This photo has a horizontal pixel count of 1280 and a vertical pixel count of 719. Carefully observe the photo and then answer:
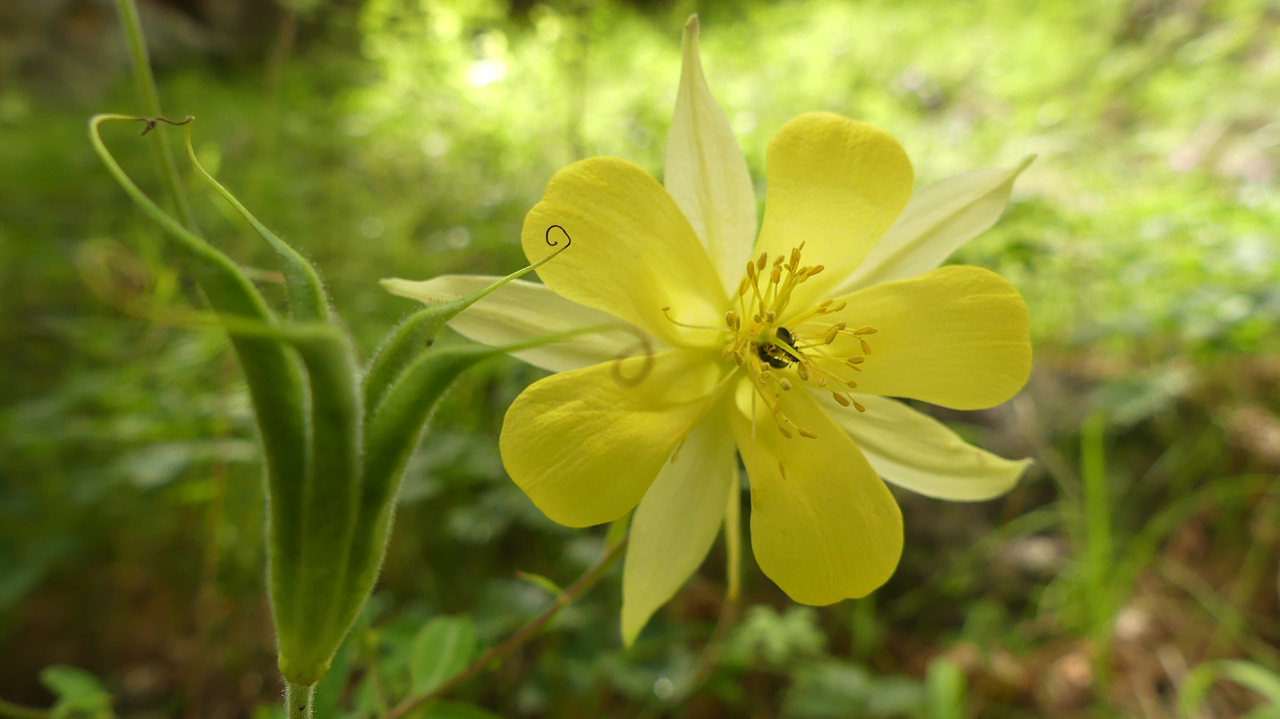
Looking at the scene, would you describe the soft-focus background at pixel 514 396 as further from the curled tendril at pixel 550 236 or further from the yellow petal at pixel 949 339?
the yellow petal at pixel 949 339

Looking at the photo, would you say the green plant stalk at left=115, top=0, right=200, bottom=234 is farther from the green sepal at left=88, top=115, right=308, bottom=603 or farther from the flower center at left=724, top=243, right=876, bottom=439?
the flower center at left=724, top=243, right=876, bottom=439

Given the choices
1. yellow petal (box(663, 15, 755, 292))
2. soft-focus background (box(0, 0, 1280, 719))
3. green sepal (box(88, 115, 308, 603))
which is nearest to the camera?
green sepal (box(88, 115, 308, 603))

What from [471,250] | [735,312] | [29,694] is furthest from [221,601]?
[735,312]

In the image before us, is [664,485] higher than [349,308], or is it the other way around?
[664,485]

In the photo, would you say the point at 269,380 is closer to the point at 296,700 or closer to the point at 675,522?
the point at 296,700

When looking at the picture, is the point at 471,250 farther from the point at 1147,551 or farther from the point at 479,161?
the point at 1147,551

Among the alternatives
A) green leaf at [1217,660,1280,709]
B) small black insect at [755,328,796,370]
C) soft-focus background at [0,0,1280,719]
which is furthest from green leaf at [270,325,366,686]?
green leaf at [1217,660,1280,709]

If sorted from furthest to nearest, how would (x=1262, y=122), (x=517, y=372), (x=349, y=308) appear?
1. (x=1262, y=122)
2. (x=349, y=308)
3. (x=517, y=372)
